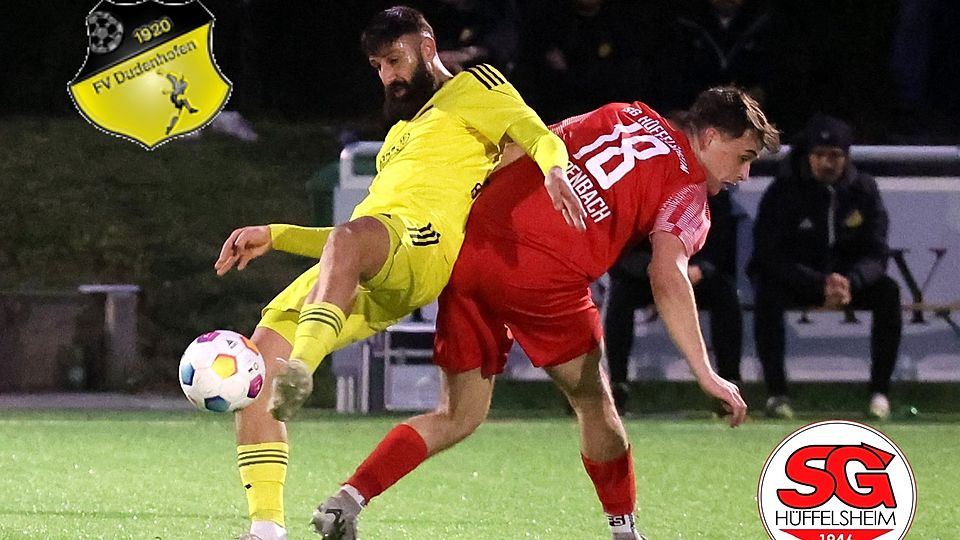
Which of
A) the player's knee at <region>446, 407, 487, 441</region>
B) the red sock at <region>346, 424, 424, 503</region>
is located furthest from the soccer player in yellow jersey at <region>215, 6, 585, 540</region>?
the player's knee at <region>446, 407, 487, 441</region>

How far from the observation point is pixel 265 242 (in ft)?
17.8

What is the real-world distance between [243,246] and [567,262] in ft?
3.19

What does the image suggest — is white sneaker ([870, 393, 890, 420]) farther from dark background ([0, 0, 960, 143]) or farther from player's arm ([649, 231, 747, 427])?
player's arm ([649, 231, 747, 427])

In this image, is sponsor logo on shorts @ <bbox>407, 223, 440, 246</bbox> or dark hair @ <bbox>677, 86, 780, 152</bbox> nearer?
sponsor logo on shorts @ <bbox>407, 223, 440, 246</bbox>

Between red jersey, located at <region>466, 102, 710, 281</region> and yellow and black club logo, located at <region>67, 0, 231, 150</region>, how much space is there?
8.28m

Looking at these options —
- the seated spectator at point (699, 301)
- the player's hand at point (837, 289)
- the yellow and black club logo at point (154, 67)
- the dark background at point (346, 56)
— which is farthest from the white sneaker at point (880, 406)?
the yellow and black club logo at point (154, 67)

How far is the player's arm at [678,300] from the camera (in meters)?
4.98

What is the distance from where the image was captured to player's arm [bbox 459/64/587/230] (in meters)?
4.86

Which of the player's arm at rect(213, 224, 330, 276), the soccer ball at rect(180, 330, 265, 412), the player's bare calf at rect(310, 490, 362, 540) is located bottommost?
the player's bare calf at rect(310, 490, 362, 540)

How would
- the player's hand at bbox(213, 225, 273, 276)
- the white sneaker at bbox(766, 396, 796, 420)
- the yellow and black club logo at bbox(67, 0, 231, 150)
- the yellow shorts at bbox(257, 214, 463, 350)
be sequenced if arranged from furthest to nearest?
the yellow and black club logo at bbox(67, 0, 231, 150)
the white sneaker at bbox(766, 396, 796, 420)
the player's hand at bbox(213, 225, 273, 276)
the yellow shorts at bbox(257, 214, 463, 350)

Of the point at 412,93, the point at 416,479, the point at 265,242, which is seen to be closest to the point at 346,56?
the point at 416,479

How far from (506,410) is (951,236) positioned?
8.89 ft

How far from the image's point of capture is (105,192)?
1334 centimetres

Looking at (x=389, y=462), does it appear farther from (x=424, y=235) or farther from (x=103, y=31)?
(x=103, y=31)
